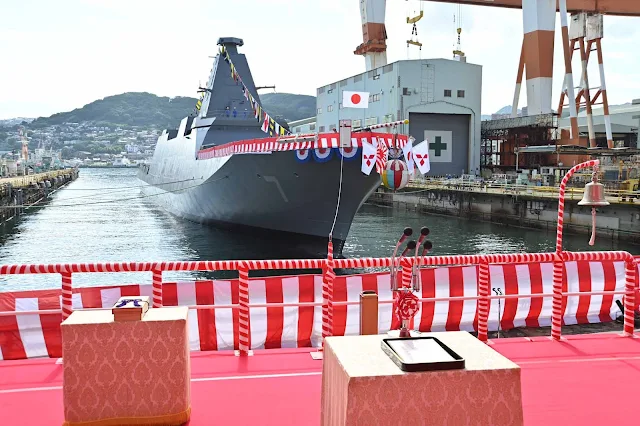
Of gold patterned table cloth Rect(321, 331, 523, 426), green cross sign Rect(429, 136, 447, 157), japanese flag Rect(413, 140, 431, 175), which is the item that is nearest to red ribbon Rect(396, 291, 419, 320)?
gold patterned table cloth Rect(321, 331, 523, 426)

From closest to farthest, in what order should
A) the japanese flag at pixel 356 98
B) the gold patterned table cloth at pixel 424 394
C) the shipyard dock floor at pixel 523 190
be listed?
1. the gold patterned table cloth at pixel 424 394
2. the japanese flag at pixel 356 98
3. the shipyard dock floor at pixel 523 190

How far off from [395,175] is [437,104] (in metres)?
36.4

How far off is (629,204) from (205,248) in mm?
21527

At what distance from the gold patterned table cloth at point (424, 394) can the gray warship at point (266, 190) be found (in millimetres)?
18040

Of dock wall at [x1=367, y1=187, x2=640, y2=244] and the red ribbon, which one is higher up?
the red ribbon

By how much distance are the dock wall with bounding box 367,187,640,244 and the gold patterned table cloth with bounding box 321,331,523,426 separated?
2824cm

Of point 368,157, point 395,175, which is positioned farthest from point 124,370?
point 368,157

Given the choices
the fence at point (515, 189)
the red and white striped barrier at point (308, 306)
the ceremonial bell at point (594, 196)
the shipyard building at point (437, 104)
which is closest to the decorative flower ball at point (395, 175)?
the red and white striped barrier at point (308, 306)

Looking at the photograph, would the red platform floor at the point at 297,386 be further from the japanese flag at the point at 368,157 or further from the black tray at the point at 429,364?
the japanese flag at the point at 368,157

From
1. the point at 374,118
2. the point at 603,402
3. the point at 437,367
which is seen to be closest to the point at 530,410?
the point at 603,402

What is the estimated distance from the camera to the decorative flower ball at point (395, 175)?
16.6 meters

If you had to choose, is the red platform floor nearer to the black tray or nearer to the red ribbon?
the red ribbon

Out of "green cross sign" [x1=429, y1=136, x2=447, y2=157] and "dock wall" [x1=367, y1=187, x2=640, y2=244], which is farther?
"green cross sign" [x1=429, y1=136, x2=447, y2=157]

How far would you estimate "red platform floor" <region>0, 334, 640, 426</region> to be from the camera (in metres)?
4.25
